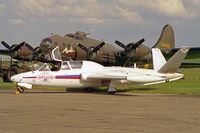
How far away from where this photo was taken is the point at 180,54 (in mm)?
26094

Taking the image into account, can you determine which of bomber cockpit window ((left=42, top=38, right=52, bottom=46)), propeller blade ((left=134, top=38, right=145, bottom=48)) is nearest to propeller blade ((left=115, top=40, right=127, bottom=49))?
propeller blade ((left=134, top=38, right=145, bottom=48))

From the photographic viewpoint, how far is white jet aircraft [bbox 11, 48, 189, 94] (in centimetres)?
2458

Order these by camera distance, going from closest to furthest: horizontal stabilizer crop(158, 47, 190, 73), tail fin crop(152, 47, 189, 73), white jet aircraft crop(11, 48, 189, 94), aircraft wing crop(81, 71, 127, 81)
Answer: white jet aircraft crop(11, 48, 189, 94)
aircraft wing crop(81, 71, 127, 81)
tail fin crop(152, 47, 189, 73)
horizontal stabilizer crop(158, 47, 190, 73)

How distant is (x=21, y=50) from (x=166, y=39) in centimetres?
1815

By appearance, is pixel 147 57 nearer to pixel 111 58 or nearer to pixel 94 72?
pixel 111 58

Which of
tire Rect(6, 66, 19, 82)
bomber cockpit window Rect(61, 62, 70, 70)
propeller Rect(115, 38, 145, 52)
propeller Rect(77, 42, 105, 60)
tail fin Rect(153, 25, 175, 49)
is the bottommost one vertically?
bomber cockpit window Rect(61, 62, 70, 70)

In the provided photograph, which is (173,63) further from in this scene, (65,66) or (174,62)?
(65,66)

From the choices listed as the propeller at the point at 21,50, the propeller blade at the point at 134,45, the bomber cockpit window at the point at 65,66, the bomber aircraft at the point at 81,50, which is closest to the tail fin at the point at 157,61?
the bomber cockpit window at the point at 65,66

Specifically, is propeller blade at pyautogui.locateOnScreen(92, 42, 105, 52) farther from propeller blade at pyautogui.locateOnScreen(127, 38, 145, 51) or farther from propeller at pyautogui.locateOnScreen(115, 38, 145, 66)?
propeller blade at pyautogui.locateOnScreen(127, 38, 145, 51)

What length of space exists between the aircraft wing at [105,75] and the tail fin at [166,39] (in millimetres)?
27270

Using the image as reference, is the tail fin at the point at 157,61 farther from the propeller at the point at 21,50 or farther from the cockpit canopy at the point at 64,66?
the propeller at the point at 21,50

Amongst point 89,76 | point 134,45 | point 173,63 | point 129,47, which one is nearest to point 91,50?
point 129,47

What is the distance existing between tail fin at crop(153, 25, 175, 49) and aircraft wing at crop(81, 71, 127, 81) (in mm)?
27270

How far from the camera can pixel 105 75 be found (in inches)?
987
